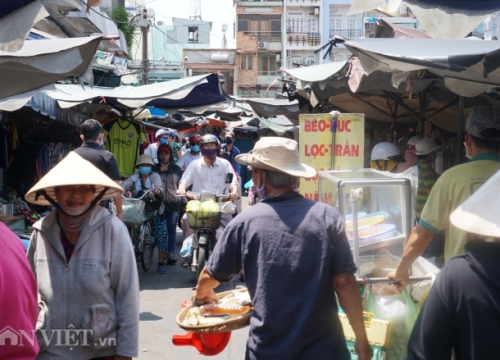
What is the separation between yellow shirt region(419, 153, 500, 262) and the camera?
12.2 ft

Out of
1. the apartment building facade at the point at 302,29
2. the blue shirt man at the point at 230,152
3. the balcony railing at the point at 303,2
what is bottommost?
the blue shirt man at the point at 230,152

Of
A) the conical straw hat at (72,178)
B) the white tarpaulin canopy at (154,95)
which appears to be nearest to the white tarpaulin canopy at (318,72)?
the white tarpaulin canopy at (154,95)

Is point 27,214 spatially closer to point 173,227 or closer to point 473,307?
point 173,227

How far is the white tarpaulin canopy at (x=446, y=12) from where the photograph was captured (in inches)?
142

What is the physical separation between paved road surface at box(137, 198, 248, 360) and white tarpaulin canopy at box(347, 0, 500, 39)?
11.4 feet

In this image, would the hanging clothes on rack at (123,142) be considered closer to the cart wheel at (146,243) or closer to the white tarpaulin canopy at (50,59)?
the cart wheel at (146,243)

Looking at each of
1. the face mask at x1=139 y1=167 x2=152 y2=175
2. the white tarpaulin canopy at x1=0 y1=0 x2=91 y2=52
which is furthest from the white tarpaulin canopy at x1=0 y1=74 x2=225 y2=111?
the white tarpaulin canopy at x1=0 y1=0 x2=91 y2=52

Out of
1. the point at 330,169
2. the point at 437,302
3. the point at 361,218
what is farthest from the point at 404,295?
the point at 437,302

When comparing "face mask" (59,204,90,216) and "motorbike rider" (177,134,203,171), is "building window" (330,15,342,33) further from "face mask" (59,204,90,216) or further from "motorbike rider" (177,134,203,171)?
"face mask" (59,204,90,216)

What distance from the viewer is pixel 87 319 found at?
10.6 feet

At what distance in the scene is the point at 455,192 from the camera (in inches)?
147

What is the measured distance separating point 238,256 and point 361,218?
5.14 feet

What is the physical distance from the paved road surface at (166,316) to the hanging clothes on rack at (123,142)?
6.86 feet

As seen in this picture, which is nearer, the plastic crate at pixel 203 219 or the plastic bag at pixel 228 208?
the plastic crate at pixel 203 219
